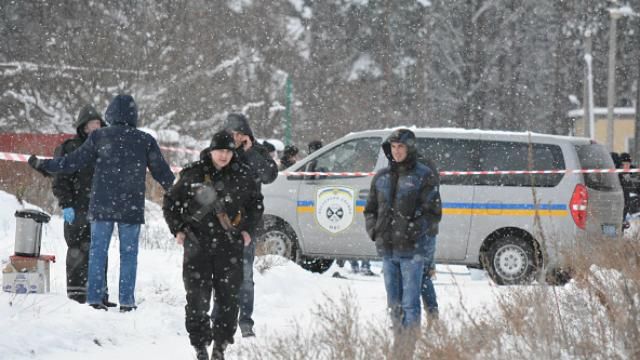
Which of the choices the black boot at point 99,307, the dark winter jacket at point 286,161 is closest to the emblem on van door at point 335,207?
the dark winter jacket at point 286,161

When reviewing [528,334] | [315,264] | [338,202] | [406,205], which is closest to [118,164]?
[406,205]

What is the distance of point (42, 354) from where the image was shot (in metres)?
7.73

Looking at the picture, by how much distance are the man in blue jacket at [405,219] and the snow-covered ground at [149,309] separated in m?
0.30

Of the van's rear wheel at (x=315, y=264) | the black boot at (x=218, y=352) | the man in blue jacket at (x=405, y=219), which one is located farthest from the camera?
the van's rear wheel at (x=315, y=264)

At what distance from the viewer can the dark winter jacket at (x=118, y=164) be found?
902 centimetres

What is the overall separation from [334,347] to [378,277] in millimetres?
9007

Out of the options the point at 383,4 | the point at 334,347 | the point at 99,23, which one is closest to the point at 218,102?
the point at 99,23

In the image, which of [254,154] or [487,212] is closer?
[254,154]

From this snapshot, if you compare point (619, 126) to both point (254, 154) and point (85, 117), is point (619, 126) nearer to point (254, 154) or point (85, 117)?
point (85, 117)

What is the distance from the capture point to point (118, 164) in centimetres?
908

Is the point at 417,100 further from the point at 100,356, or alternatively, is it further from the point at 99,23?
the point at 100,356

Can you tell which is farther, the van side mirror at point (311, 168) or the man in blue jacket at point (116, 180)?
the van side mirror at point (311, 168)

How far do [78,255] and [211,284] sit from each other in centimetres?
266

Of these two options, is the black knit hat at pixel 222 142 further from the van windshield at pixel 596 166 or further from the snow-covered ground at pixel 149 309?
the van windshield at pixel 596 166
